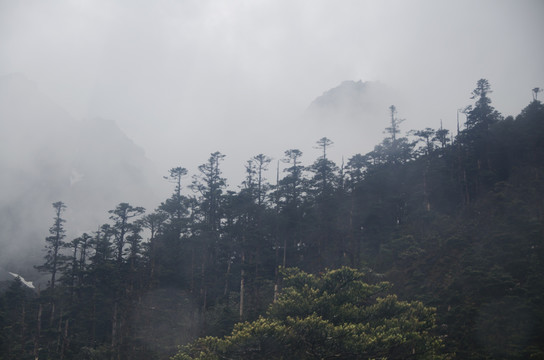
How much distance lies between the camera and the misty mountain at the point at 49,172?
236 ft

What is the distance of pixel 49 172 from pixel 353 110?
11293 cm

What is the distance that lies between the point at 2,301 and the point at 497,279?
50.5 metres

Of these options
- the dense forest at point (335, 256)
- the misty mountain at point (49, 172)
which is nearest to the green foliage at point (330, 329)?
the dense forest at point (335, 256)

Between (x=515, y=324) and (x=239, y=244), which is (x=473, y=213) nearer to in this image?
(x=515, y=324)

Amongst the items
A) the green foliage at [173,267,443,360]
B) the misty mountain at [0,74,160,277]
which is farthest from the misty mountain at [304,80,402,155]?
the green foliage at [173,267,443,360]

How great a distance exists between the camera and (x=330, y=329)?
15.6 m

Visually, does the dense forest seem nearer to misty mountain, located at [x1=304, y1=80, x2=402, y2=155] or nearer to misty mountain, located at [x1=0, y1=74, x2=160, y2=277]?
misty mountain, located at [x1=0, y1=74, x2=160, y2=277]

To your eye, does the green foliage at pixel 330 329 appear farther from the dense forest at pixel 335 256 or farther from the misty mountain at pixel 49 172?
the misty mountain at pixel 49 172

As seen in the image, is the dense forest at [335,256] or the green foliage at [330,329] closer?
the green foliage at [330,329]

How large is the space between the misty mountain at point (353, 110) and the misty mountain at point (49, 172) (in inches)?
2648

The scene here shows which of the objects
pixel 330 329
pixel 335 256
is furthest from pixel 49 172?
pixel 330 329

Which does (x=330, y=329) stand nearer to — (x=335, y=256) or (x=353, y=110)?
(x=335, y=256)

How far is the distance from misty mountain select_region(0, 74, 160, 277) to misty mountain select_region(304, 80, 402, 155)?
6726 centimetres

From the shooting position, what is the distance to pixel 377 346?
1548cm
